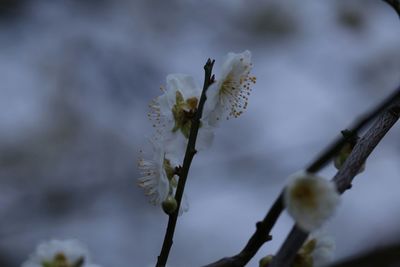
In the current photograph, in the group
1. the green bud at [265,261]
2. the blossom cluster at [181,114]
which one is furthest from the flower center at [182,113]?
the green bud at [265,261]

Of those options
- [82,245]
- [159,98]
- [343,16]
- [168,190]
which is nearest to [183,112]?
[159,98]

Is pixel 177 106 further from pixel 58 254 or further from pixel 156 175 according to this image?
pixel 58 254

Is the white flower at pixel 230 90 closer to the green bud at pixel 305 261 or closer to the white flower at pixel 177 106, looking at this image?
the white flower at pixel 177 106

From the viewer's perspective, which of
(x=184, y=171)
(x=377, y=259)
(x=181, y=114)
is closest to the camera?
(x=377, y=259)

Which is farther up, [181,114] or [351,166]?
[181,114]

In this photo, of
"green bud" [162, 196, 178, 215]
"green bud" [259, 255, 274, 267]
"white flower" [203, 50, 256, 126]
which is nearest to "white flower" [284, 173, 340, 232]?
"green bud" [259, 255, 274, 267]

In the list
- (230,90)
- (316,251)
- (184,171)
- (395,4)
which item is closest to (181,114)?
(230,90)

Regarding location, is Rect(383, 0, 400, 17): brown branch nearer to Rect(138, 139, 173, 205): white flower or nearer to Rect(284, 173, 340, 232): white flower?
Rect(284, 173, 340, 232): white flower

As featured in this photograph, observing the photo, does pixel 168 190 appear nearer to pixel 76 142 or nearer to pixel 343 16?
pixel 76 142
